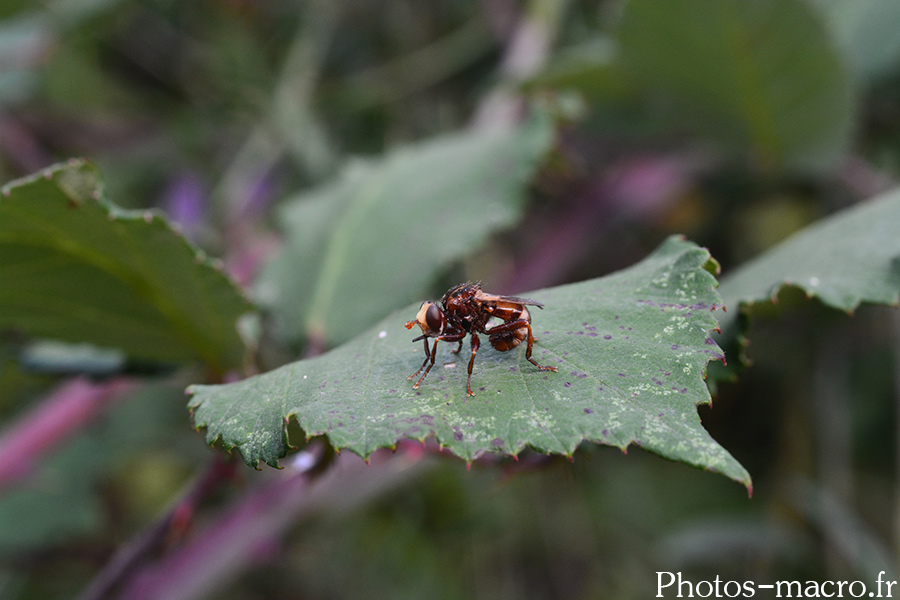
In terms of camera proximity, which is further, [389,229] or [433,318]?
[389,229]

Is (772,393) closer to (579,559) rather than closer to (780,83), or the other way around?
(579,559)

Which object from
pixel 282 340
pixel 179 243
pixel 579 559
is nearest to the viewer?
pixel 179 243

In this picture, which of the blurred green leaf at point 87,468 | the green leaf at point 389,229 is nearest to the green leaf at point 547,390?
the green leaf at point 389,229

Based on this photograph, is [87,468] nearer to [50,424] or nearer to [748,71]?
[50,424]

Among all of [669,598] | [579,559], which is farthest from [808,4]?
[579,559]

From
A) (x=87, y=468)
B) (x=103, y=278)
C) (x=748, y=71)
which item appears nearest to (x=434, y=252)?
(x=103, y=278)

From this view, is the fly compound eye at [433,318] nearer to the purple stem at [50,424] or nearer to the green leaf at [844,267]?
the green leaf at [844,267]


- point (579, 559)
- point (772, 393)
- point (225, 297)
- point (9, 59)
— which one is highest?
point (9, 59)
